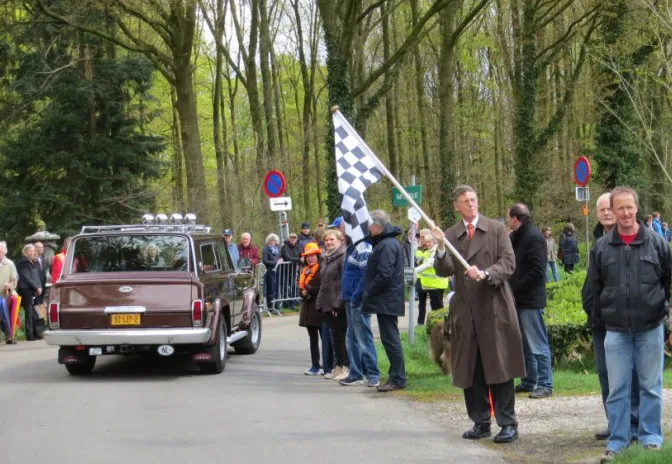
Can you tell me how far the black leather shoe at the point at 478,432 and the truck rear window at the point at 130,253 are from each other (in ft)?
18.9

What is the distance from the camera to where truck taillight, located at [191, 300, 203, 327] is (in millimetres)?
12249

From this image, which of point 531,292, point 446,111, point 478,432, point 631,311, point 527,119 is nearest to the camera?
point 631,311

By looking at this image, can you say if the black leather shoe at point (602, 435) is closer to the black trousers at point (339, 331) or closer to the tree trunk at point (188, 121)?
the black trousers at point (339, 331)

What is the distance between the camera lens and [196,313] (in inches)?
483

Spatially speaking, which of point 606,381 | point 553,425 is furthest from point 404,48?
point 606,381

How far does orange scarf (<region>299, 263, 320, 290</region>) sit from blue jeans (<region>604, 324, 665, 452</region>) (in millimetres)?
6240

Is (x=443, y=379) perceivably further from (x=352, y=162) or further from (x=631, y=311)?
(x=631, y=311)

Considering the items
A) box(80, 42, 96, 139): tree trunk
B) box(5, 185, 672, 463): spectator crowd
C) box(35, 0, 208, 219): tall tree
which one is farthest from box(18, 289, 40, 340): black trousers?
box(80, 42, 96, 139): tree trunk

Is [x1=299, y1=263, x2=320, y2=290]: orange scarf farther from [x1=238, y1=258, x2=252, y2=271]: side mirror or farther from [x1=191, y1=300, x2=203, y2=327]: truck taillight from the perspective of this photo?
[x1=238, y1=258, x2=252, y2=271]: side mirror

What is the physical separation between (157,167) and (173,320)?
18.9m

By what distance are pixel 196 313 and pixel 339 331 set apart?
184 cm

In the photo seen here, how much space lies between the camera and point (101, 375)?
13086 mm

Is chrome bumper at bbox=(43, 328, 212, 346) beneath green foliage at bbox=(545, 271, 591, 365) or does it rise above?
above

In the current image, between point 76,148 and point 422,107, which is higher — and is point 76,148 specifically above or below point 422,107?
below
